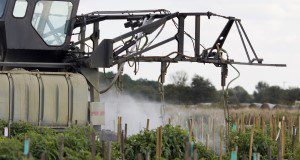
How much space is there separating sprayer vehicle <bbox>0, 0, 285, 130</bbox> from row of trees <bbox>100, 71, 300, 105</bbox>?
15.0m

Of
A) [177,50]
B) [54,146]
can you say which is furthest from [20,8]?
[54,146]

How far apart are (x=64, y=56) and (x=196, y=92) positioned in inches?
1183

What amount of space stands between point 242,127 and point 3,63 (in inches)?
181

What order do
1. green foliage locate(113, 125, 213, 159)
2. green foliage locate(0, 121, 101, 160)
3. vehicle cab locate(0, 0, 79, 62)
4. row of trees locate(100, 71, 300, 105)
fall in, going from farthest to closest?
row of trees locate(100, 71, 300, 105)
vehicle cab locate(0, 0, 79, 62)
green foliage locate(113, 125, 213, 159)
green foliage locate(0, 121, 101, 160)

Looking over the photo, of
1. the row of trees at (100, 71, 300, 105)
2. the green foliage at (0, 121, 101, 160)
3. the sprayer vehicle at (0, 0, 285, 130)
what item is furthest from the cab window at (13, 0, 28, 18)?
the row of trees at (100, 71, 300, 105)

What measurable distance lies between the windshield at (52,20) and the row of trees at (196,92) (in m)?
15.0

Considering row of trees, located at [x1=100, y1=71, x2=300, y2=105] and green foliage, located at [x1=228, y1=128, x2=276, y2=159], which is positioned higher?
row of trees, located at [x1=100, y1=71, x2=300, y2=105]

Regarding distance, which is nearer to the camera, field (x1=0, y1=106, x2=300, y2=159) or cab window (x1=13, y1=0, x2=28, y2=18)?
field (x1=0, y1=106, x2=300, y2=159)

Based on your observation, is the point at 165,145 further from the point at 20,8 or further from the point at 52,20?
the point at 20,8

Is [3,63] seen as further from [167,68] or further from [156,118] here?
[156,118]

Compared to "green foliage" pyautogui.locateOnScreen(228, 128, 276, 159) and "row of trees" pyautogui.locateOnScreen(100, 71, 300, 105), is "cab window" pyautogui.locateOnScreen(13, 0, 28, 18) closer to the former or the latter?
"green foliage" pyautogui.locateOnScreen(228, 128, 276, 159)

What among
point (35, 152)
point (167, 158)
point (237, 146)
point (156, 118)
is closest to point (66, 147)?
point (35, 152)

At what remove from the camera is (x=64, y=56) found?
17.5 m

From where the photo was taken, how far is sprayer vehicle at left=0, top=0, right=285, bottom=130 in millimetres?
15086
